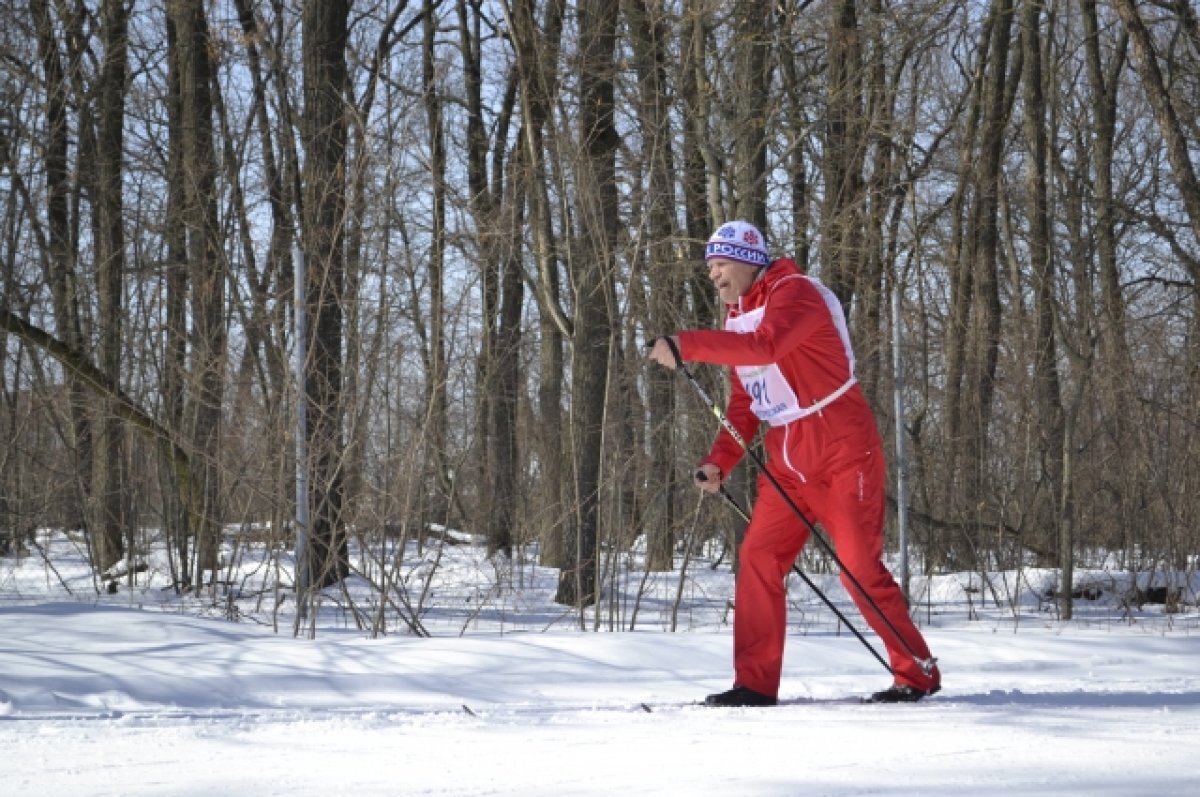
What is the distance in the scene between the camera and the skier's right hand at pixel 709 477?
5.46 metres

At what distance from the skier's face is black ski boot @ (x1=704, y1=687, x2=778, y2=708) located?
144cm

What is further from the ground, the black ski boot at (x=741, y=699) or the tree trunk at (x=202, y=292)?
the tree trunk at (x=202, y=292)

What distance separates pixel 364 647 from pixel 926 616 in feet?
18.3

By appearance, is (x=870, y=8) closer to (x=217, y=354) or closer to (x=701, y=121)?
(x=701, y=121)

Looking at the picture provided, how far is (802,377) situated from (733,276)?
49 cm

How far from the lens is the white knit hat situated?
17.6 ft

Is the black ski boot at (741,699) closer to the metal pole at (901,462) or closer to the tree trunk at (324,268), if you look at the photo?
the tree trunk at (324,268)

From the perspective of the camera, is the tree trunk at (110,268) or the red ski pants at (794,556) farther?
Result: the tree trunk at (110,268)

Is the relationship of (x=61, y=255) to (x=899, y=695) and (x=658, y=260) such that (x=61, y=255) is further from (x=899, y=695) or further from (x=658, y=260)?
(x=899, y=695)

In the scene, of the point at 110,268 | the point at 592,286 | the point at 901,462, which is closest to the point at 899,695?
the point at 901,462

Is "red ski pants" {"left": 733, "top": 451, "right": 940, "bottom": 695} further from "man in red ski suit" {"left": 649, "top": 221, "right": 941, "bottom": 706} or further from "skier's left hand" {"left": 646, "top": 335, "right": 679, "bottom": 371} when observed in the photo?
"skier's left hand" {"left": 646, "top": 335, "right": 679, "bottom": 371}

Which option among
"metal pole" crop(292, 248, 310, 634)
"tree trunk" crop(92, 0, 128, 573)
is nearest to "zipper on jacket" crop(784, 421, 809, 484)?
"metal pole" crop(292, 248, 310, 634)

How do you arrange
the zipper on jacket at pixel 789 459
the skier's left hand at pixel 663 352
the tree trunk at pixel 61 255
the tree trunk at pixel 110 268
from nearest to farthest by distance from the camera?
1. the skier's left hand at pixel 663 352
2. the zipper on jacket at pixel 789 459
3. the tree trunk at pixel 110 268
4. the tree trunk at pixel 61 255

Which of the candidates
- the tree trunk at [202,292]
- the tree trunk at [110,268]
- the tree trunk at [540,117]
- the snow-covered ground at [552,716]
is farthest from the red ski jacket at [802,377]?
the tree trunk at [110,268]
